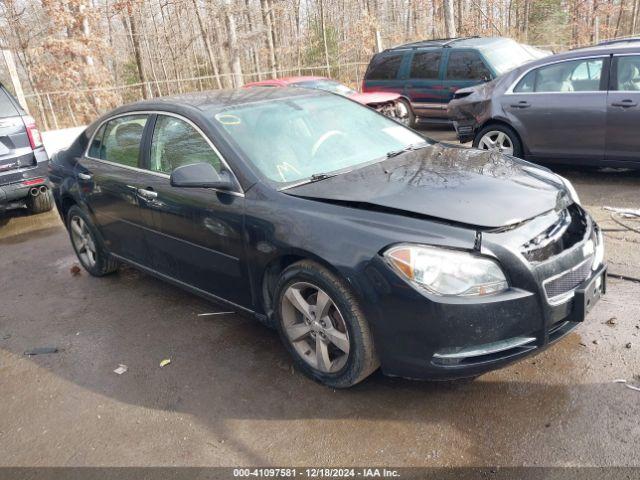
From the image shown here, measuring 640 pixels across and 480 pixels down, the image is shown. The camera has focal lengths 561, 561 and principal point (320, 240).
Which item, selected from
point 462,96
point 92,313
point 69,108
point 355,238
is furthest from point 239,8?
point 355,238

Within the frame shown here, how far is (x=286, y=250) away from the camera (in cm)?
315

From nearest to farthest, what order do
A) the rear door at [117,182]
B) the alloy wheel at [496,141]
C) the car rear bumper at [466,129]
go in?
the rear door at [117,182], the alloy wheel at [496,141], the car rear bumper at [466,129]

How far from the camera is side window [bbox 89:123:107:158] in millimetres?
4945

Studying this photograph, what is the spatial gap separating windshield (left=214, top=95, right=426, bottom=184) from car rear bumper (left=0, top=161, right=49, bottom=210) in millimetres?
4177

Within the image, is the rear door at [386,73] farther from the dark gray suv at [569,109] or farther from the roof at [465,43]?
the dark gray suv at [569,109]

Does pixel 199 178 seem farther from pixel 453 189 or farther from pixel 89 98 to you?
pixel 89 98

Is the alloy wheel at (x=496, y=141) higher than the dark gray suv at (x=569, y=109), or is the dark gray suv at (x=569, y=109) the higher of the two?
the dark gray suv at (x=569, y=109)

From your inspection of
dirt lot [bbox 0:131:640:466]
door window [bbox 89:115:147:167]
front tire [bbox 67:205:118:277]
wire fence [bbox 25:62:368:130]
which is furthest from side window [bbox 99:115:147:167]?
wire fence [bbox 25:62:368:130]

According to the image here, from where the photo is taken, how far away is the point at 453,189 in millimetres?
3115

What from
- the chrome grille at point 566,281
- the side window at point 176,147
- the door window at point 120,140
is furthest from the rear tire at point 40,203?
the chrome grille at point 566,281

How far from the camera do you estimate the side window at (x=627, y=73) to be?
6.21 m

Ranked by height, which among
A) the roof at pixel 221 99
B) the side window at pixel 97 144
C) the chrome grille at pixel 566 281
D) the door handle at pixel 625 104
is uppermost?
the roof at pixel 221 99

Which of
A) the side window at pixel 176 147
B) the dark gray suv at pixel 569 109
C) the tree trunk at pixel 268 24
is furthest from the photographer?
the tree trunk at pixel 268 24

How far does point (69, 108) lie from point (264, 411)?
60.2ft
